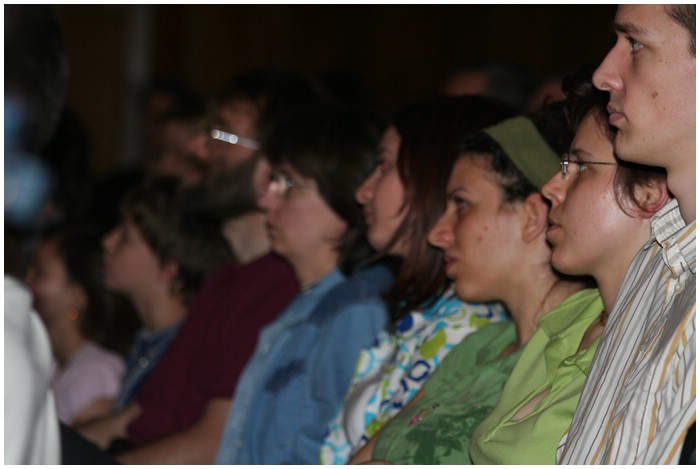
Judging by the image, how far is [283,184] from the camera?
2938mm

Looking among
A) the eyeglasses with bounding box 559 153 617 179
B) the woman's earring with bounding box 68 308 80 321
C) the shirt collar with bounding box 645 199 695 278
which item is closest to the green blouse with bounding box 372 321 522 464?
the eyeglasses with bounding box 559 153 617 179

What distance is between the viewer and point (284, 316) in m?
2.85

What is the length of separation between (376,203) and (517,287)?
497 millimetres

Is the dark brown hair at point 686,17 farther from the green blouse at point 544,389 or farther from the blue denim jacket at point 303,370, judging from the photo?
the blue denim jacket at point 303,370

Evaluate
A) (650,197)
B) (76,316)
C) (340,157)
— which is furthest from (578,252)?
(76,316)

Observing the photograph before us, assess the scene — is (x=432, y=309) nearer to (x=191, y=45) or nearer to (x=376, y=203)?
(x=376, y=203)

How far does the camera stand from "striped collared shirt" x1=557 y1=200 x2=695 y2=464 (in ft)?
3.88

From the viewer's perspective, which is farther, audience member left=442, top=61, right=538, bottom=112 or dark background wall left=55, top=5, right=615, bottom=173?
dark background wall left=55, top=5, right=615, bottom=173

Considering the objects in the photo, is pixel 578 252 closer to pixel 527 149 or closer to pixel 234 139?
pixel 527 149

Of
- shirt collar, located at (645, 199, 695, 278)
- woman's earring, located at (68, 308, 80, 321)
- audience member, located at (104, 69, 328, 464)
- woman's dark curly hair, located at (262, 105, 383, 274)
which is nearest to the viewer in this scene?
shirt collar, located at (645, 199, 695, 278)

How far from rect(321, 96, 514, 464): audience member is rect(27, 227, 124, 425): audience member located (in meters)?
1.47

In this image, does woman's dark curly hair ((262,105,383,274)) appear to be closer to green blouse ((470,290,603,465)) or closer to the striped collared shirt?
green blouse ((470,290,603,465))

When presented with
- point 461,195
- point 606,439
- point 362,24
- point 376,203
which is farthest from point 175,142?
point 606,439

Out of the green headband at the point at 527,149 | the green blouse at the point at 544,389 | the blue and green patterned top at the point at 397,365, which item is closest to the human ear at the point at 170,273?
the blue and green patterned top at the point at 397,365
